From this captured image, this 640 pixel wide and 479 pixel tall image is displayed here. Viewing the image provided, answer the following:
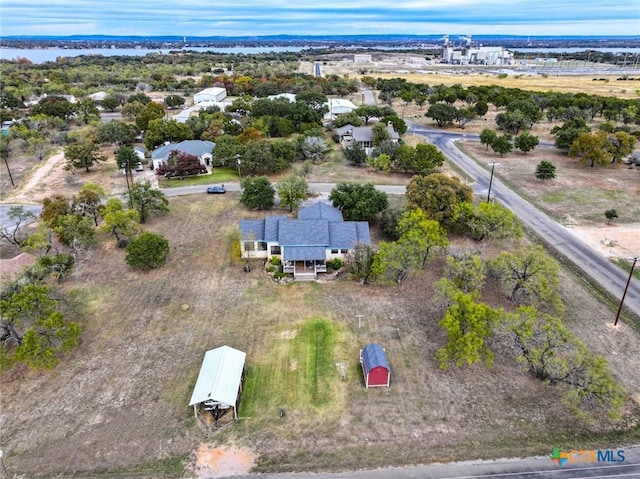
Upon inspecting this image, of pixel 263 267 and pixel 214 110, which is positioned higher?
pixel 214 110

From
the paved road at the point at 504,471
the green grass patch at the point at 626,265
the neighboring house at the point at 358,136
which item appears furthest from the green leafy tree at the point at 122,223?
the green grass patch at the point at 626,265

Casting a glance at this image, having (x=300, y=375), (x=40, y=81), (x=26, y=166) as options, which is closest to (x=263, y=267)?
(x=300, y=375)

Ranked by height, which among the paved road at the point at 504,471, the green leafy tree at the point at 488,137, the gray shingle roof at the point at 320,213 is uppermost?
the green leafy tree at the point at 488,137

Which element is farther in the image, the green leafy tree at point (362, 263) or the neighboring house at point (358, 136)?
the neighboring house at point (358, 136)

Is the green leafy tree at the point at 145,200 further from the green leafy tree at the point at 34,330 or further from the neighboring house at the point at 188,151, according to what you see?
the green leafy tree at the point at 34,330

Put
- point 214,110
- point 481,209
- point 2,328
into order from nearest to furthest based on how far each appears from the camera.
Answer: point 2,328 → point 481,209 → point 214,110

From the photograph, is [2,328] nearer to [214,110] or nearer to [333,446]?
[333,446]
